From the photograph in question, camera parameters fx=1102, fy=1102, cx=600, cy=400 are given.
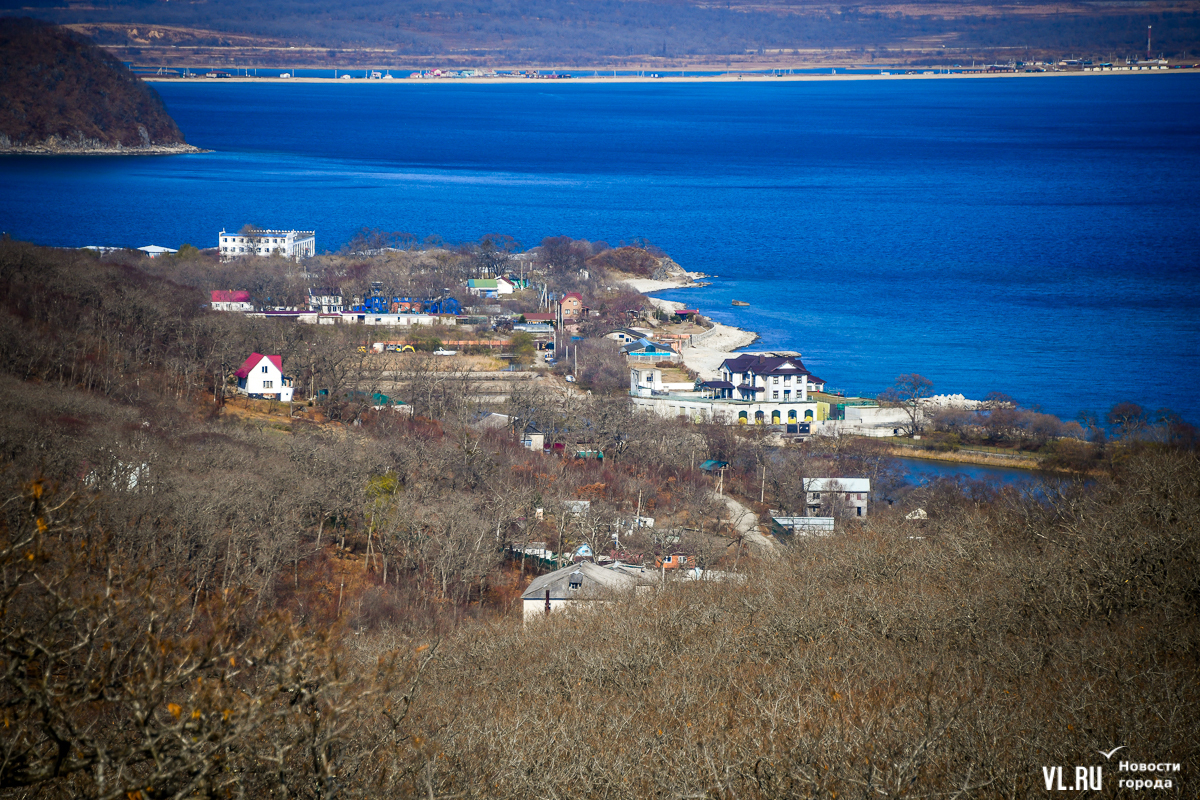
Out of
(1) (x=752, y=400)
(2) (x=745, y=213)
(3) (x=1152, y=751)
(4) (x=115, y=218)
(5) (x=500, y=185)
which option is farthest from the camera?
(5) (x=500, y=185)

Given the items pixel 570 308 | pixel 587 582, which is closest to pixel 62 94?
pixel 570 308

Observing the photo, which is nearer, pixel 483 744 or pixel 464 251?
pixel 483 744

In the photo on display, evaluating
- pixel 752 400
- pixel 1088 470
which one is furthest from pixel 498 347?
pixel 1088 470

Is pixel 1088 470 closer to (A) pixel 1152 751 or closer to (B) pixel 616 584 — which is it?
(B) pixel 616 584

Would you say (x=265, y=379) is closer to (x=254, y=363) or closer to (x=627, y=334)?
(x=254, y=363)

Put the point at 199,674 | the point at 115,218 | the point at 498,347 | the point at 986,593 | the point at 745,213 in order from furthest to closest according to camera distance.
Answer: the point at 745,213 → the point at 115,218 → the point at 498,347 → the point at 986,593 → the point at 199,674

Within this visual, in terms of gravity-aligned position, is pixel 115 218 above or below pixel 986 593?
above
